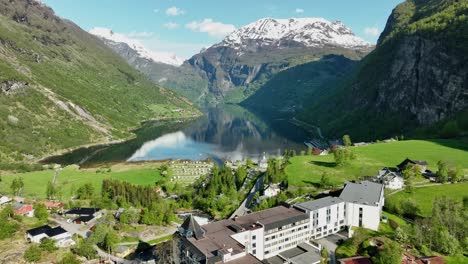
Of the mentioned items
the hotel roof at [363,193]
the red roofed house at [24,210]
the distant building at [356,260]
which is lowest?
the red roofed house at [24,210]

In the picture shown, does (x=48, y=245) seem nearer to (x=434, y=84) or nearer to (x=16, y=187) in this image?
(x=16, y=187)

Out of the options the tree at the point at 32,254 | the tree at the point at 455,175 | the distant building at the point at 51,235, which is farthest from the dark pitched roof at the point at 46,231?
the tree at the point at 455,175

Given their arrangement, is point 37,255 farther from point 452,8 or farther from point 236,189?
point 452,8

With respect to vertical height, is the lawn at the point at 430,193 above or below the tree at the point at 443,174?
below

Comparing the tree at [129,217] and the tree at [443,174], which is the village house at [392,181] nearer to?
the tree at [443,174]

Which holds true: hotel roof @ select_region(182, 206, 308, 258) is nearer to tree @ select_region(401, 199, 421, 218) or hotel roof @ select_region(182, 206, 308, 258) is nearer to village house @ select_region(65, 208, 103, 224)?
tree @ select_region(401, 199, 421, 218)

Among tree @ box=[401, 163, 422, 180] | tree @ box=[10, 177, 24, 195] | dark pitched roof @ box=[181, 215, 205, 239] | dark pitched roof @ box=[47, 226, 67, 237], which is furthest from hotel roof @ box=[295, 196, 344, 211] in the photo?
tree @ box=[10, 177, 24, 195]

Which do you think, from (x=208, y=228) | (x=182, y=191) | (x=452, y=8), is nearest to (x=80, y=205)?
(x=182, y=191)

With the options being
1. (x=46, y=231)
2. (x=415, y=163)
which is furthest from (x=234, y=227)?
(x=415, y=163)
